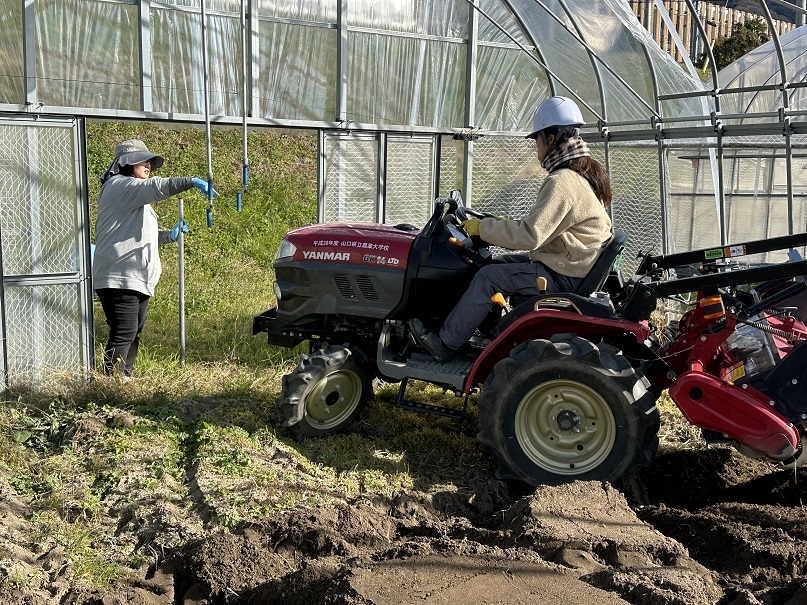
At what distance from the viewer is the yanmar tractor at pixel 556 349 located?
4.65m

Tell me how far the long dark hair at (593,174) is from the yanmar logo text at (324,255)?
1459 mm

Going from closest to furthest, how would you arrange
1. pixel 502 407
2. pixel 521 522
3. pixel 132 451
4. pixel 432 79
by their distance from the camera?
1. pixel 521 522
2. pixel 502 407
3. pixel 132 451
4. pixel 432 79

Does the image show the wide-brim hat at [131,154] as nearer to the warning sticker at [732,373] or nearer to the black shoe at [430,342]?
the black shoe at [430,342]

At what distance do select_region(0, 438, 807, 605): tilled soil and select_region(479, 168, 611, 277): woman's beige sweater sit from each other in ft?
4.24

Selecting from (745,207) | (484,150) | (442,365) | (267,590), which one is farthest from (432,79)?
(745,207)

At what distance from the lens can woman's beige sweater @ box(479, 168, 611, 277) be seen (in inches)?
199

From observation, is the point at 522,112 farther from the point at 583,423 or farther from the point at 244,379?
the point at 583,423

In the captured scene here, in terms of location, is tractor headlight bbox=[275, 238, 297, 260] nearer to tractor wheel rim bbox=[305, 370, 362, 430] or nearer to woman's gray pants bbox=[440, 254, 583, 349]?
tractor wheel rim bbox=[305, 370, 362, 430]

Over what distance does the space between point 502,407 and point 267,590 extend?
1.79 m

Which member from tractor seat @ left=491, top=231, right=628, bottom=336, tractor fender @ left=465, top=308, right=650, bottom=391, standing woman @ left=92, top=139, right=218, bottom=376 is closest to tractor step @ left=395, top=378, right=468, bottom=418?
tractor fender @ left=465, top=308, right=650, bottom=391

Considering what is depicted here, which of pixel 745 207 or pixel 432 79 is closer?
pixel 432 79

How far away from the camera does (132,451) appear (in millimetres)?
5340

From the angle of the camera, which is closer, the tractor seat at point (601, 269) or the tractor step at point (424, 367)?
the tractor seat at point (601, 269)

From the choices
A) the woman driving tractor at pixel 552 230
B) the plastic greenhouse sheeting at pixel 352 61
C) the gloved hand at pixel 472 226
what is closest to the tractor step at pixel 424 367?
the woman driving tractor at pixel 552 230
